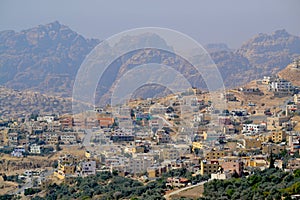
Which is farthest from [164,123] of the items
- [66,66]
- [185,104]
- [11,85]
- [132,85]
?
[66,66]

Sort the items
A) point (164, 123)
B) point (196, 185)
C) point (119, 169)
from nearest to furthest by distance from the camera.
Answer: point (196, 185), point (119, 169), point (164, 123)

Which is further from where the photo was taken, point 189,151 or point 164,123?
point 164,123

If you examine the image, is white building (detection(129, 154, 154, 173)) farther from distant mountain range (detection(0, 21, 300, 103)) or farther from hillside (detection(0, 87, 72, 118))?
hillside (detection(0, 87, 72, 118))

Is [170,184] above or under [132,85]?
under

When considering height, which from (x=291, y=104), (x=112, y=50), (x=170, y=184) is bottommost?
(x=170, y=184)

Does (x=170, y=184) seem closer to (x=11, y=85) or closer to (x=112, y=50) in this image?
(x=112, y=50)

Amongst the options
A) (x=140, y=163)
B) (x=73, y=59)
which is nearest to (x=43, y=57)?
(x=73, y=59)

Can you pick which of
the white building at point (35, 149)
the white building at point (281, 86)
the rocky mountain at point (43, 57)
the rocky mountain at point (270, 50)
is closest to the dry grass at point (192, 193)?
the white building at point (35, 149)

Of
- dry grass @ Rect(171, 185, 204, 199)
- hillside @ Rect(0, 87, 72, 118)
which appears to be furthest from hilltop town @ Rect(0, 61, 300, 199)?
hillside @ Rect(0, 87, 72, 118)
